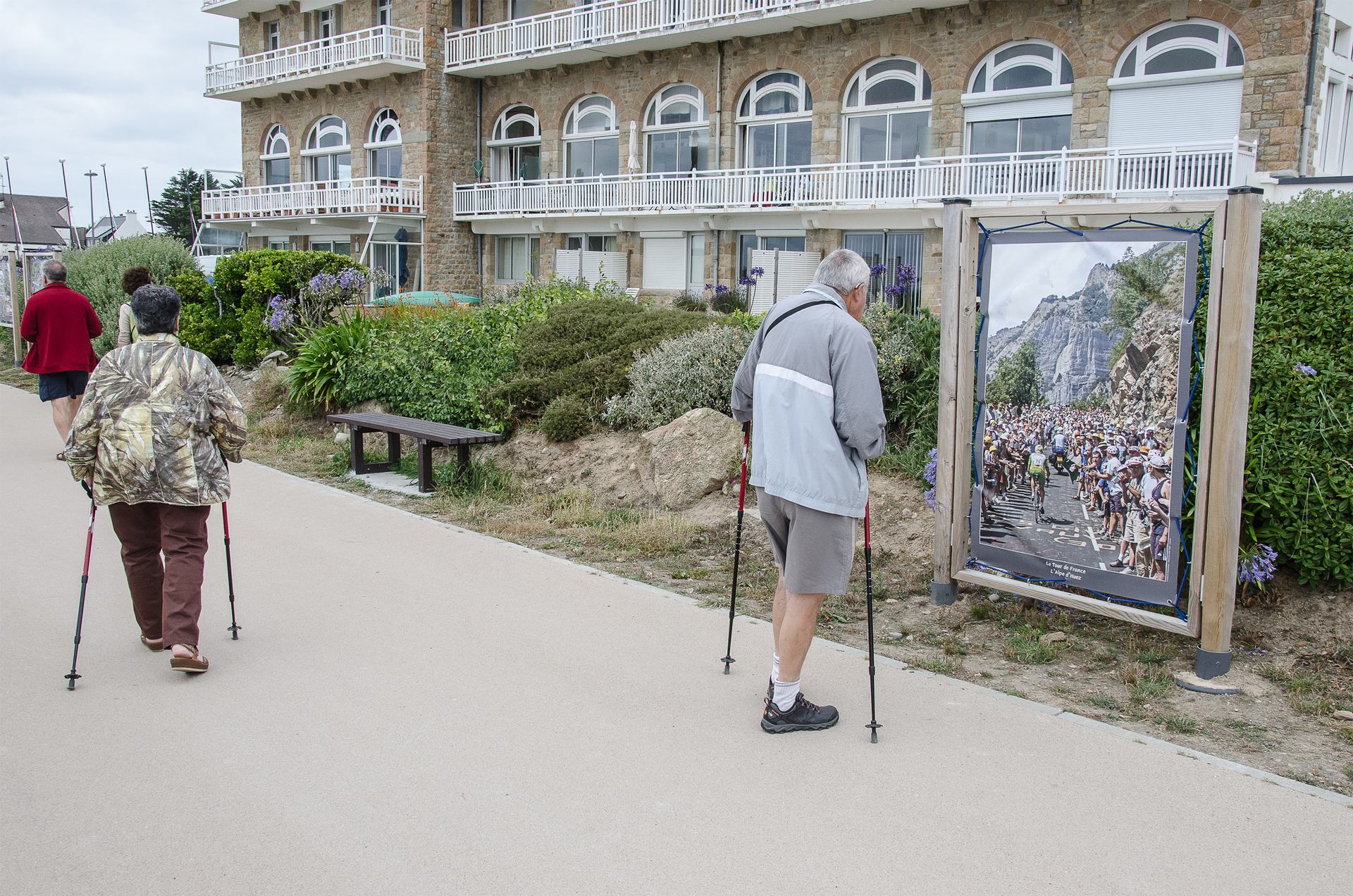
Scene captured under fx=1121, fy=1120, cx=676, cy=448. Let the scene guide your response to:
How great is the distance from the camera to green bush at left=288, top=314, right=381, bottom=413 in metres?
13.3

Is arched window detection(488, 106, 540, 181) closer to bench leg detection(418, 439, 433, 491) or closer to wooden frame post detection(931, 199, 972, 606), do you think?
bench leg detection(418, 439, 433, 491)

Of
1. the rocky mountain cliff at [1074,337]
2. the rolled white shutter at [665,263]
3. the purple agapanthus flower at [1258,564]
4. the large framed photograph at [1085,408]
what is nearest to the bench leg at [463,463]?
the large framed photograph at [1085,408]

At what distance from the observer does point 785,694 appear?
4676mm

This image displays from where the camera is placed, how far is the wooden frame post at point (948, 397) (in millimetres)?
6133

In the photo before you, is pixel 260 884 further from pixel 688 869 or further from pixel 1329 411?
pixel 1329 411

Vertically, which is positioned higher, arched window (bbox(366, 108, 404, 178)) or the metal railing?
the metal railing

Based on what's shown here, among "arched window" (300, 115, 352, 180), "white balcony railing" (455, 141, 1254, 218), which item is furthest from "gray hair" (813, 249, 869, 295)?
"arched window" (300, 115, 352, 180)

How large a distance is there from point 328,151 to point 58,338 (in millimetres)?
29711

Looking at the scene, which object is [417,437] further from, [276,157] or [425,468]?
[276,157]

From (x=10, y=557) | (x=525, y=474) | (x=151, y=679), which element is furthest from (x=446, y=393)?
(x=151, y=679)

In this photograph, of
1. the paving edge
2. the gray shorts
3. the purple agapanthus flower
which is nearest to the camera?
the paving edge

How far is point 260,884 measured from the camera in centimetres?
347

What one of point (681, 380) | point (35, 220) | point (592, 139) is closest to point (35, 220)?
point (35, 220)

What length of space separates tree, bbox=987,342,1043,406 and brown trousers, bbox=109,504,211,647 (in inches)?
162
